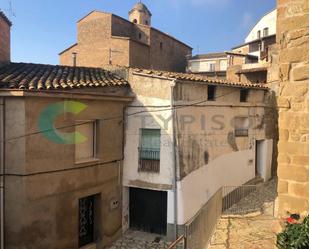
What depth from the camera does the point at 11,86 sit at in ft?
32.2

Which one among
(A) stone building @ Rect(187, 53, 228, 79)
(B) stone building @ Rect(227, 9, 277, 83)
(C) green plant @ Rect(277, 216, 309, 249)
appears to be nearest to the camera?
(C) green plant @ Rect(277, 216, 309, 249)

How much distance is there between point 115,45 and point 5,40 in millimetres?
13119

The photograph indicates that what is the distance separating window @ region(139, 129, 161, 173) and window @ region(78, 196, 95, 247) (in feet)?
7.48

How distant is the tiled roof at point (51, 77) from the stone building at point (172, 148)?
4.52 ft

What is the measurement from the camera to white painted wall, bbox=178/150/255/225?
12375 mm

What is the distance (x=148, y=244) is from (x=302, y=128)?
9.39 metres

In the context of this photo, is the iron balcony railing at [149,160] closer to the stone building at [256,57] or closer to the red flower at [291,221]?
the red flower at [291,221]

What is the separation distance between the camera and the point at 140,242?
1245cm

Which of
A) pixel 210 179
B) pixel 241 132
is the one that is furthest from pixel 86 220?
pixel 241 132

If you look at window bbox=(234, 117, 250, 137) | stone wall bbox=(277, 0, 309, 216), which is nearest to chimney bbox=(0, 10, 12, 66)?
window bbox=(234, 117, 250, 137)

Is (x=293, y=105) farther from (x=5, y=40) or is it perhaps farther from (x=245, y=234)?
(x=5, y=40)

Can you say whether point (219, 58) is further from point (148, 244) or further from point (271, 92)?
point (148, 244)

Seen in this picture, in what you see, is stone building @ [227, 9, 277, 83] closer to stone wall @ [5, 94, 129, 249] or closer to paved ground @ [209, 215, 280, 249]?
stone wall @ [5, 94, 129, 249]

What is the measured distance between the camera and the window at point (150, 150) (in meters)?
12.7
